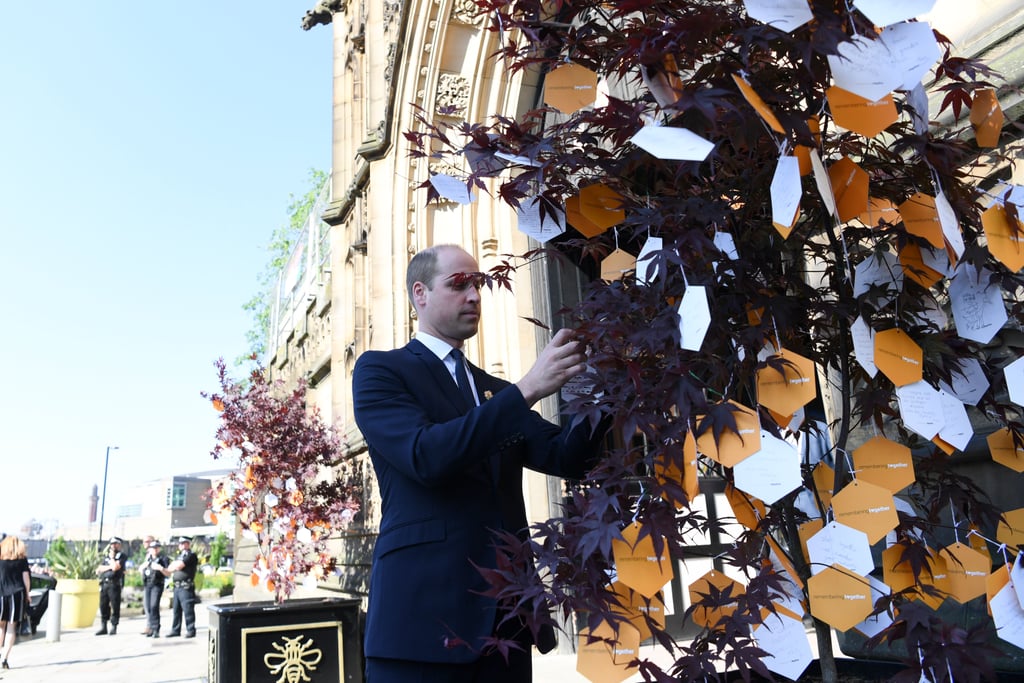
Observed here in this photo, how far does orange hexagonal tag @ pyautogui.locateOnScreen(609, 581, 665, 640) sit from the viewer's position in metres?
1.54

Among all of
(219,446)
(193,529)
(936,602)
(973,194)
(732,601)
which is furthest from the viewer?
(193,529)

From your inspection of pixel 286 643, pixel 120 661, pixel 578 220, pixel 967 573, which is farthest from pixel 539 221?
pixel 120 661

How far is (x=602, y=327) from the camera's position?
158 centimetres

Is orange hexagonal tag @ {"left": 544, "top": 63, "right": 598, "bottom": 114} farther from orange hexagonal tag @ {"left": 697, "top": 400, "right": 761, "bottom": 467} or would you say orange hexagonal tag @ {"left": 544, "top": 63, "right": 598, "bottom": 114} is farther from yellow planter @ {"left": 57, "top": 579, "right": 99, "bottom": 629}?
yellow planter @ {"left": 57, "top": 579, "right": 99, "bottom": 629}

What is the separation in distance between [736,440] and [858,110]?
26.8 inches

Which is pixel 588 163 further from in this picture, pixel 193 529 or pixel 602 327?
pixel 193 529

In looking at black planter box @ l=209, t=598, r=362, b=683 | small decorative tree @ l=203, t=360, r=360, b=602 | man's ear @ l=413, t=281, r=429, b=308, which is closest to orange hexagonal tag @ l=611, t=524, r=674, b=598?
man's ear @ l=413, t=281, r=429, b=308

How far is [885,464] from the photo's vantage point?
1.71m

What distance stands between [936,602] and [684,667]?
0.66 metres

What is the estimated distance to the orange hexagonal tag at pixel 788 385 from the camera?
1528mm

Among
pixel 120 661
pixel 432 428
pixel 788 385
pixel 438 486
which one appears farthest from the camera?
pixel 120 661

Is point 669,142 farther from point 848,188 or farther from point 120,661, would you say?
point 120,661

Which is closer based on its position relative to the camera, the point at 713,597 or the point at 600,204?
the point at 713,597

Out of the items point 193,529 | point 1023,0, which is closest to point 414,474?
point 1023,0
